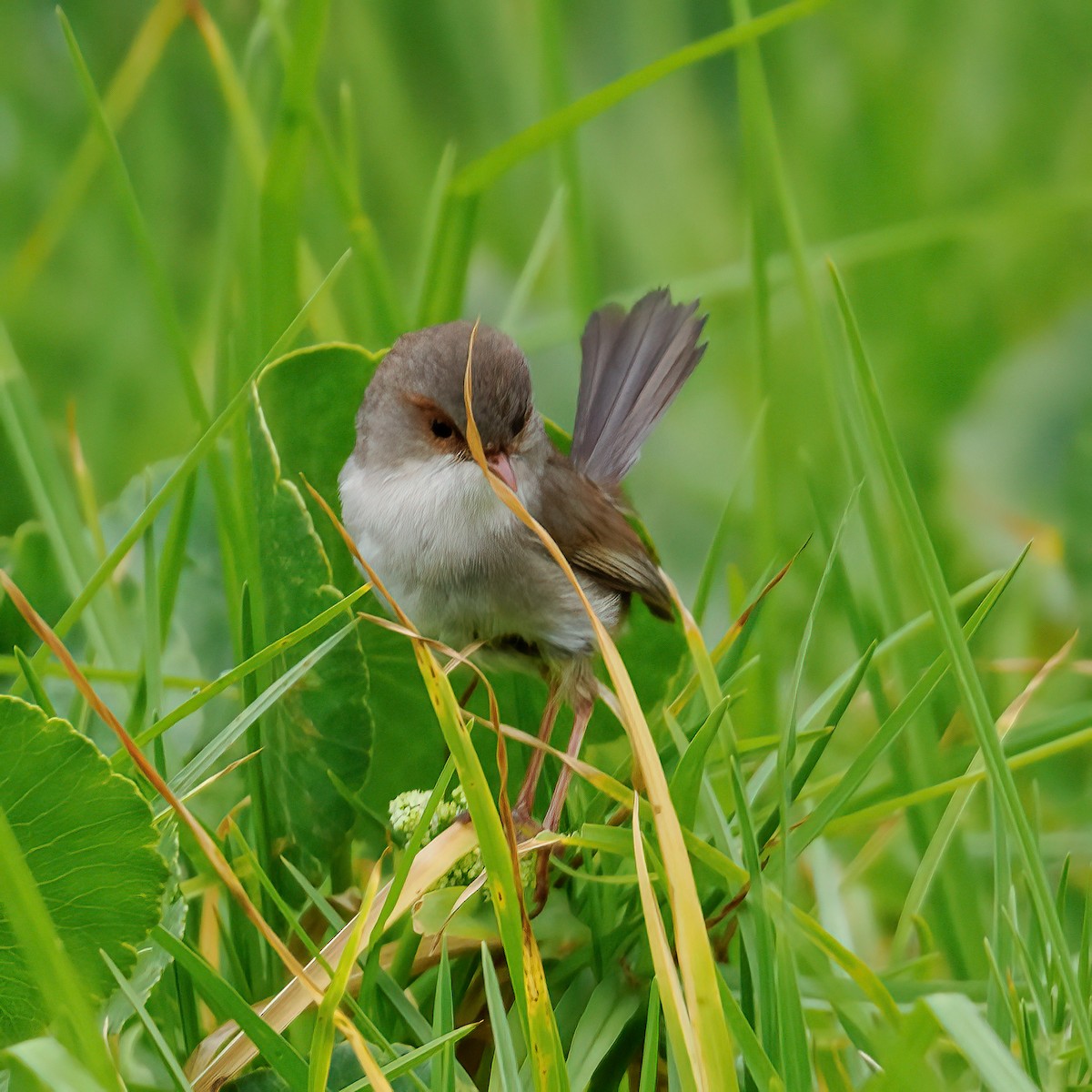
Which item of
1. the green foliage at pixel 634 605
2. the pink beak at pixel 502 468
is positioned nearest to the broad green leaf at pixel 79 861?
the green foliage at pixel 634 605

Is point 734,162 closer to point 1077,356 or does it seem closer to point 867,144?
point 867,144

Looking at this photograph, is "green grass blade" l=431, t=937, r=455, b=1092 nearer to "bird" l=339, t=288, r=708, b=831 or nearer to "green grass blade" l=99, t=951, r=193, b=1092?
"green grass blade" l=99, t=951, r=193, b=1092

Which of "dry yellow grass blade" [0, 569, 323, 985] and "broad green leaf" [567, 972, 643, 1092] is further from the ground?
"dry yellow grass blade" [0, 569, 323, 985]

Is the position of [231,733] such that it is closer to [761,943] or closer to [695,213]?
[761,943]

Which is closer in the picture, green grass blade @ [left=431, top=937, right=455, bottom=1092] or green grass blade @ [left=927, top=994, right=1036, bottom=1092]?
green grass blade @ [left=927, top=994, right=1036, bottom=1092]

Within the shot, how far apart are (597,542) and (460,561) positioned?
296 mm

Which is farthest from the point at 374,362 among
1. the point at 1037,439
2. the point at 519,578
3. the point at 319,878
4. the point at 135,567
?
the point at 1037,439

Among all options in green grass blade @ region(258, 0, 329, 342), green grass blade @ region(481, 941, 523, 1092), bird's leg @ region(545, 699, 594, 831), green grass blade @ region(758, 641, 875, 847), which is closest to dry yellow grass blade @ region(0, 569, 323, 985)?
green grass blade @ region(481, 941, 523, 1092)

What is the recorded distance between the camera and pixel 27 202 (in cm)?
372

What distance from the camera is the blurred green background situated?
3.25 metres

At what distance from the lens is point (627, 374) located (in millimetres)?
2533

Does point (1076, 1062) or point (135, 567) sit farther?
point (135, 567)

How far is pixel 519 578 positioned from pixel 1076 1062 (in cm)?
99

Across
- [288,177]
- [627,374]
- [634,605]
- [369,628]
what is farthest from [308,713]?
[627,374]
